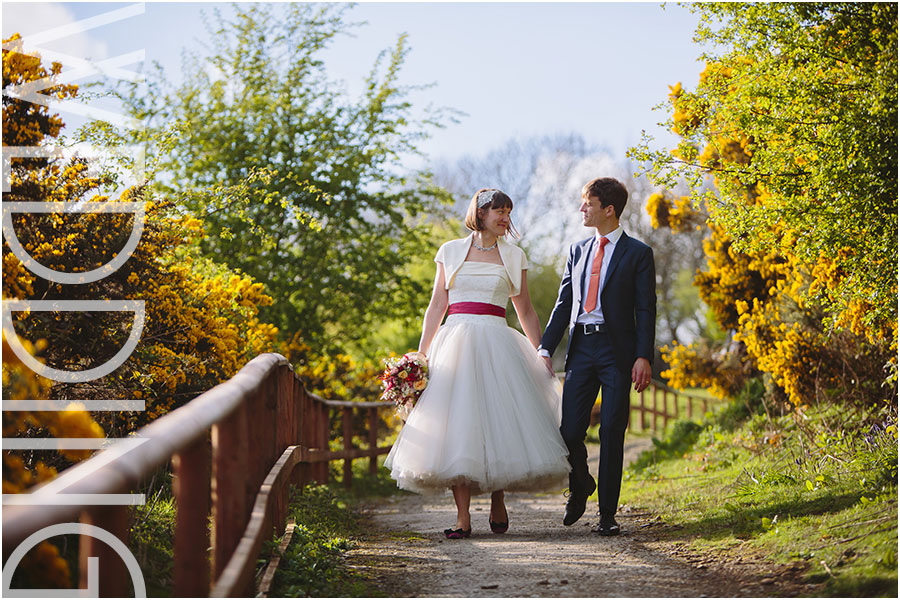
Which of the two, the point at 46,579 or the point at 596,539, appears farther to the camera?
the point at 596,539

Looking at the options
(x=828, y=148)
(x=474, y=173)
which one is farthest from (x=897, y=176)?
(x=474, y=173)

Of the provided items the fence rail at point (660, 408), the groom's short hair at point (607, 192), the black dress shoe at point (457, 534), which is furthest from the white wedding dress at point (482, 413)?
the fence rail at point (660, 408)

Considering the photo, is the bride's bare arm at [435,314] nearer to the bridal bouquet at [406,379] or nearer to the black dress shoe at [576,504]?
the bridal bouquet at [406,379]

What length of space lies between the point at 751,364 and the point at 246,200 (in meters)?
6.77

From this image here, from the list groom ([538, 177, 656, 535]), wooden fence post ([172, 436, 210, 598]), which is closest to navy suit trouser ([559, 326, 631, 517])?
groom ([538, 177, 656, 535])

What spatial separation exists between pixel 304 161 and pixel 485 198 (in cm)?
670

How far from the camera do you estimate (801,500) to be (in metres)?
5.01

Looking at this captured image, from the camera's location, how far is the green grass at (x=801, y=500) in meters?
3.70

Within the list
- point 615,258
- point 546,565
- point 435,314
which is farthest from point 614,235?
point 546,565

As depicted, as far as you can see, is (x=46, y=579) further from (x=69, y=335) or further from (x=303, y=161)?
(x=303, y=161)

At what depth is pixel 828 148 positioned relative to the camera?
177 inches

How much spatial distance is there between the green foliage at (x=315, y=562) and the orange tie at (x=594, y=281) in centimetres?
203

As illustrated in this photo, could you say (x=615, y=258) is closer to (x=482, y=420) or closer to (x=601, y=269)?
(x=601, y=269)

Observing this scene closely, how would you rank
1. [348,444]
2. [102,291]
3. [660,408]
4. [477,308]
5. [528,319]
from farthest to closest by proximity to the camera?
1. [660,408]
2. [348,444]
3. [528,319]
4. [477,308]
5. [102,291]
